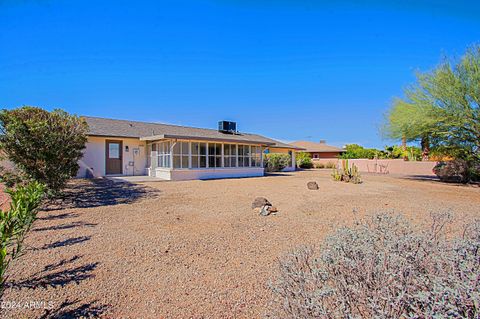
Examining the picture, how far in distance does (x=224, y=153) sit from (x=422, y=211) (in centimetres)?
1277

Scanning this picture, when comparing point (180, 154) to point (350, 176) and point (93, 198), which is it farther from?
point (350, 176)

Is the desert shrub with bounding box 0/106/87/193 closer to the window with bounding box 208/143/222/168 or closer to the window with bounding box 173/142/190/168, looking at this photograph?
the window with bounding box 173/142/190/168

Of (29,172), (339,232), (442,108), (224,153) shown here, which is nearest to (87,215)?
(29,172)

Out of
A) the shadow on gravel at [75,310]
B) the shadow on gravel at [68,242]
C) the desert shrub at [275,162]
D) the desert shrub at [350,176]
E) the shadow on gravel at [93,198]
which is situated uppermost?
the desert shrub at [275,162]

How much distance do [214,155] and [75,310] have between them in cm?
1504

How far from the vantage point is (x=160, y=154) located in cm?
1659

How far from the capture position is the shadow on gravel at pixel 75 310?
253cm

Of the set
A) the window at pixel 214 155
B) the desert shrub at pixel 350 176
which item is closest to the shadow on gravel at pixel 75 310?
the window at pixel 214 155

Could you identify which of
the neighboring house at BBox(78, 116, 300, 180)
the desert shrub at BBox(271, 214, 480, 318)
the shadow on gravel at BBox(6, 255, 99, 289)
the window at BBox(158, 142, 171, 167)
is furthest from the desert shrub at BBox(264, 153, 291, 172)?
the desert shrub at BBox(271, 214, 480, 318)

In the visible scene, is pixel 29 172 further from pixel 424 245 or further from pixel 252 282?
pixel 424 245

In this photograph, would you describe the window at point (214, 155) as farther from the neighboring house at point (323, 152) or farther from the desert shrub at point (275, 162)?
the neighboring house at point (323, 152)

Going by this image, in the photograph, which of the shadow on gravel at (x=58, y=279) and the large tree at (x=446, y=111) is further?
the large tree at (x=446, y=111)

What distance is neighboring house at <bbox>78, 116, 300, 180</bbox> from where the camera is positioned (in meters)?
15.5

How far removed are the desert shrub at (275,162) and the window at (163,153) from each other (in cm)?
1156
